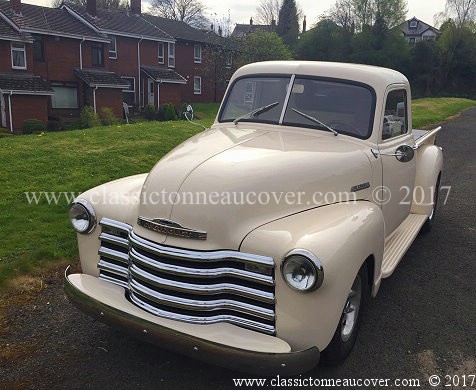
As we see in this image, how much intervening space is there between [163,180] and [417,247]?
152 inches

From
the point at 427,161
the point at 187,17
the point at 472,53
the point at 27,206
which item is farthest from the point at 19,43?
the point at 472,53

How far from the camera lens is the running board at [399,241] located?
4062mm

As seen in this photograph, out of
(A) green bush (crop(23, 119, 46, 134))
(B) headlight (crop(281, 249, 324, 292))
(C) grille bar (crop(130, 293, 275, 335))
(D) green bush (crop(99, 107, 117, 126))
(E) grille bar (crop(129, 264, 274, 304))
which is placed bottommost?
(A) green bush (crop(23, 119, 46, 134))

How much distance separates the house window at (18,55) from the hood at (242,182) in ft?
87.1

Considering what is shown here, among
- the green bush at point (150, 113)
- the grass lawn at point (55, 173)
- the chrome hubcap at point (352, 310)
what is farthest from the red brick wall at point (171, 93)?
the chrome hubcap at point (352, 310)

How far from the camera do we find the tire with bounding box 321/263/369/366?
10.5 feet

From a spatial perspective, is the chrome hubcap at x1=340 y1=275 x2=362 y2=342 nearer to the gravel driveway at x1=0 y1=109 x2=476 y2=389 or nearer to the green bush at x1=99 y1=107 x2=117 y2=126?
the gravel driveway at x1=0 y1=109 x2=476 y2=389

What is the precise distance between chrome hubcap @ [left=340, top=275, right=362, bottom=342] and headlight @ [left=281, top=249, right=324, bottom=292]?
700 mm

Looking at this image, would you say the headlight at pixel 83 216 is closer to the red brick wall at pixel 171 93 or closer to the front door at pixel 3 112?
the front door at pixel 3 112

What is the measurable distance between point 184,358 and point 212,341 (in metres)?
0.83

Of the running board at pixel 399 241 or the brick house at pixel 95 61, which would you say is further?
the brick house at pixel 95 61

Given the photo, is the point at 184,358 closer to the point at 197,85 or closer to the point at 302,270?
the point at 302,270

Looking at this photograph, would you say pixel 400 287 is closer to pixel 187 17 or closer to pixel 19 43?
pixel 19 43

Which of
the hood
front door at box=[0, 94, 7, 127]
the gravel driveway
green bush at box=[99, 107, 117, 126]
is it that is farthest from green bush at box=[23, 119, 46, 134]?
the hood
